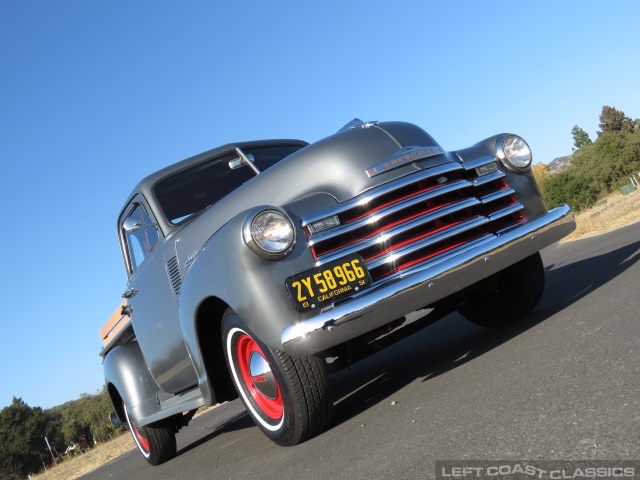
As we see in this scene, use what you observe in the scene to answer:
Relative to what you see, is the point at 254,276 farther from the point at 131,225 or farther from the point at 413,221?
the point at 131,225

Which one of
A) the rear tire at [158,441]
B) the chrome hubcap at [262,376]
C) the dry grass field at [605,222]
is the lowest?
the dry grass field at [605,222]

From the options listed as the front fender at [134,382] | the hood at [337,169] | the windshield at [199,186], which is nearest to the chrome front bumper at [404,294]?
the hood at [337,169]

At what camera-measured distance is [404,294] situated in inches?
139

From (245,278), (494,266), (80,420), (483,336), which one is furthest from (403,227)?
(80,420)

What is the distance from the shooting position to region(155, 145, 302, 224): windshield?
214 inches

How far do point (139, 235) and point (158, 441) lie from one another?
6.41 feet

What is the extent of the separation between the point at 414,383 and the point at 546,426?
1880 millimetres

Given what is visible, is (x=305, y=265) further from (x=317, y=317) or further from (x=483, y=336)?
(x=483, y=336)

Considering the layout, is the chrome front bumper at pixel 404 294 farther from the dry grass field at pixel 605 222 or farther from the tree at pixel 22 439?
the tree at pixel 22 439

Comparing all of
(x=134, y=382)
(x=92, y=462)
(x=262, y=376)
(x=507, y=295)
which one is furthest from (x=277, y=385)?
(x=92, y=462)

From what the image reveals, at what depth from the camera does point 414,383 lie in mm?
4414

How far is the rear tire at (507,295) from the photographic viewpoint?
→ 496 centimetres

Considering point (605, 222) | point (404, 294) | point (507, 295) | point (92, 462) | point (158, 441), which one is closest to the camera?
point (404, 294)

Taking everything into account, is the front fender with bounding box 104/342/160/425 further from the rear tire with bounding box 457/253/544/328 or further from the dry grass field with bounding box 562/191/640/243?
the dry grass field with bounding box 562/191/640/243
